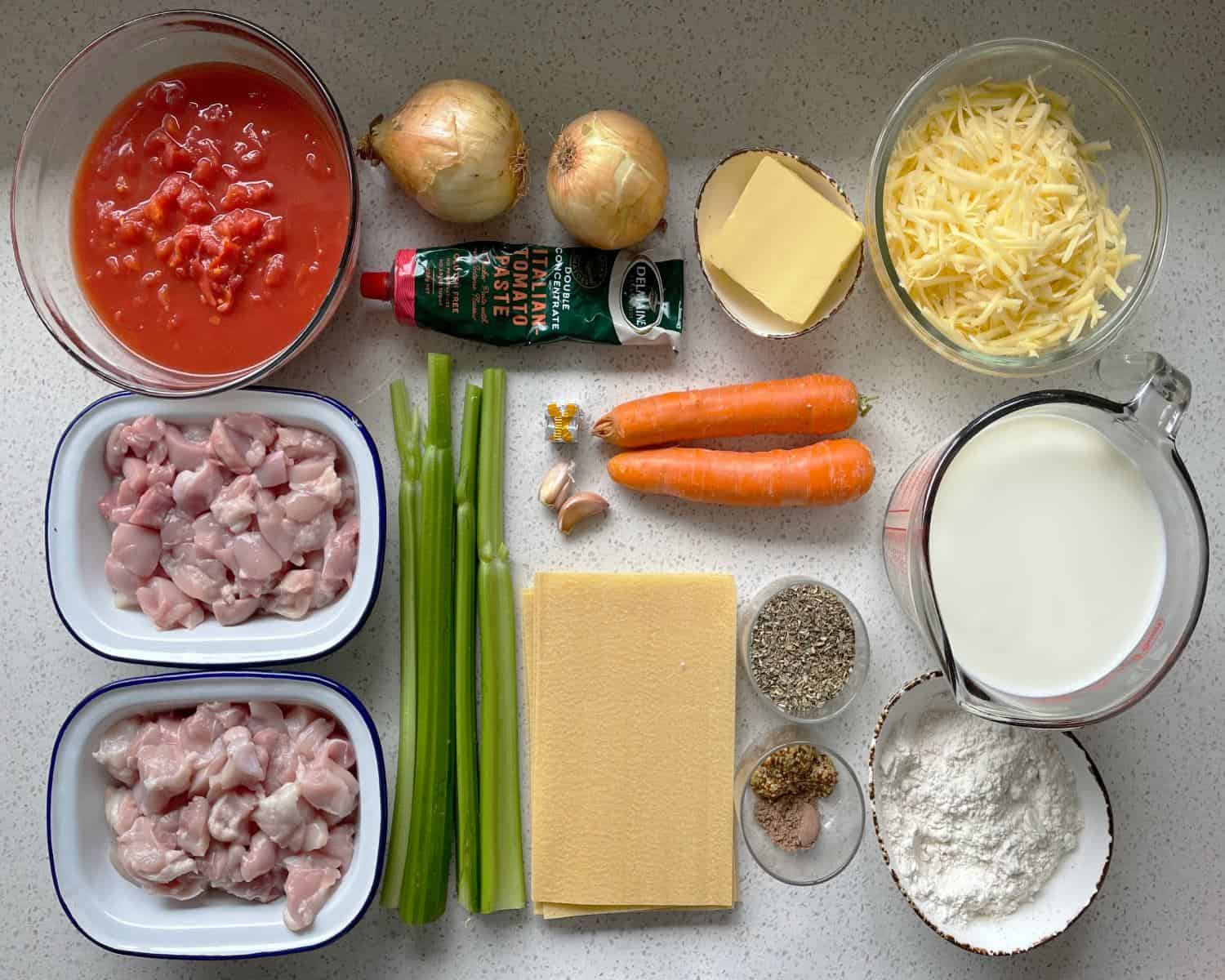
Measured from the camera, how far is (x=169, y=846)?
125 cm

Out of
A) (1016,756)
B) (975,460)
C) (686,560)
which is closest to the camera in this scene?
(975,460)

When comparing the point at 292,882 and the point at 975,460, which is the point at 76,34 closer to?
the point at 292,882

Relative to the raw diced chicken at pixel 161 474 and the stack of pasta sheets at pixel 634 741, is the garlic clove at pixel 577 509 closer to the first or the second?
the stack of pasta sheets at pixel 634 741

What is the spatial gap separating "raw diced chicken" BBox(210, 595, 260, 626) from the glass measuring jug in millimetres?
927

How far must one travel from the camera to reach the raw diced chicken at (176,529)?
129 centimetres

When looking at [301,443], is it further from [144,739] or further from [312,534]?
[144,739]

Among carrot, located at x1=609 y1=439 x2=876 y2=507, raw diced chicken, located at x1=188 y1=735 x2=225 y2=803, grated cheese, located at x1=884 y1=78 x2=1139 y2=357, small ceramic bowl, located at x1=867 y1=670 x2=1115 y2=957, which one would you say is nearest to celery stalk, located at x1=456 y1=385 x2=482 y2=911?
carrot, located at x1=609 y1=439 x2=876 y2=507

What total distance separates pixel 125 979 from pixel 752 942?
962 mm

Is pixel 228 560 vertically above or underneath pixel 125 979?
Answer: above

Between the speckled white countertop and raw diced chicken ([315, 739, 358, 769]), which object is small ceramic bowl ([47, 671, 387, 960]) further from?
the speckled white countertop

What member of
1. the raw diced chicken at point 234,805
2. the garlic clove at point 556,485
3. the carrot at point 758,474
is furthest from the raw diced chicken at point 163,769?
the carrot at point 758,474

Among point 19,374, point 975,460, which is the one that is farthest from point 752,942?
point 19,374

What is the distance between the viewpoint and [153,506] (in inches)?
50.0

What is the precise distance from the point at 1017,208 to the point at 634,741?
0.95 meters
